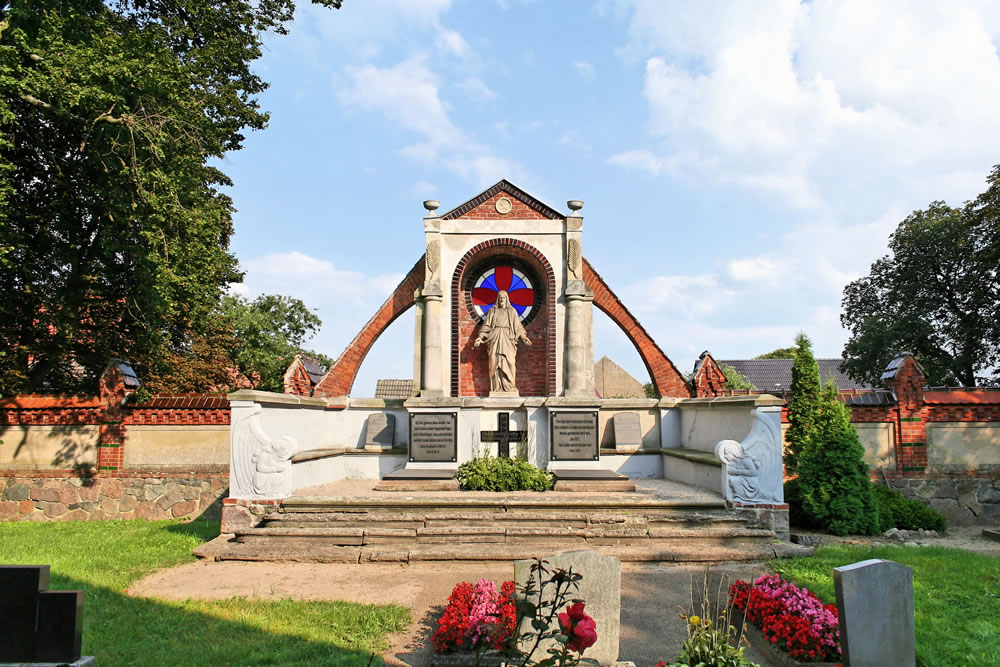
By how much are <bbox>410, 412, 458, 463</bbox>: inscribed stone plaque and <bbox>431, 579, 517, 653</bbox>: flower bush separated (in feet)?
20.6

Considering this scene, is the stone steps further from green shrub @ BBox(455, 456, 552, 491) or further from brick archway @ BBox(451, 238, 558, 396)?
brick archway @ BBox(451, 238, 558, 396)

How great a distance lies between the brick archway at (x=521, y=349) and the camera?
12828 mm

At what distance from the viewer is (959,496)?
11.8 m

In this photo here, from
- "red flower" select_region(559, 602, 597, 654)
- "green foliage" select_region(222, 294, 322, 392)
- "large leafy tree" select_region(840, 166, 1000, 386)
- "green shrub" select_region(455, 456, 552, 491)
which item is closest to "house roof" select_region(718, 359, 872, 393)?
"large leafy tree" select_region(840, 166, 1000, 386)

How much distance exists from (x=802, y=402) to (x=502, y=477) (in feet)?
16.4

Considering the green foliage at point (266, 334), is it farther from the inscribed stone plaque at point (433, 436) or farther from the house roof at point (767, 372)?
the house roof at point (767, 372)

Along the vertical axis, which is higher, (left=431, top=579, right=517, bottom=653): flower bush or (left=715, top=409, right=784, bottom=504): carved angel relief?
(left=715, top=409, right=784, bottom=504): carved angel relief

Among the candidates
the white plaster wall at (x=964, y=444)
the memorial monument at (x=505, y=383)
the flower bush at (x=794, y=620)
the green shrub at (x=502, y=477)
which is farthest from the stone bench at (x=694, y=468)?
the white plaster wall at (x=964, y=444)

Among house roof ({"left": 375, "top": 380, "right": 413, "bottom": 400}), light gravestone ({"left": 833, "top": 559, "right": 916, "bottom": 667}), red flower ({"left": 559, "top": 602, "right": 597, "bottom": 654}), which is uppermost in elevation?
house roof ({"left": 375, "top": 380, "right": 413, "bottom": 400})

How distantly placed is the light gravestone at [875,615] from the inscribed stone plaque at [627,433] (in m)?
8.32

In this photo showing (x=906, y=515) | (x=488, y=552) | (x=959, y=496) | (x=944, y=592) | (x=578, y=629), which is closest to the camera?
(x=578, y=629)

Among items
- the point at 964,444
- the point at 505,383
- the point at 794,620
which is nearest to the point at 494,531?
the point at 794,620

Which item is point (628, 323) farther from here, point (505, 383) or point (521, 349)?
point (505, 383)

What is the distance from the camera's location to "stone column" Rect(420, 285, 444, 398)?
40.2 feet
